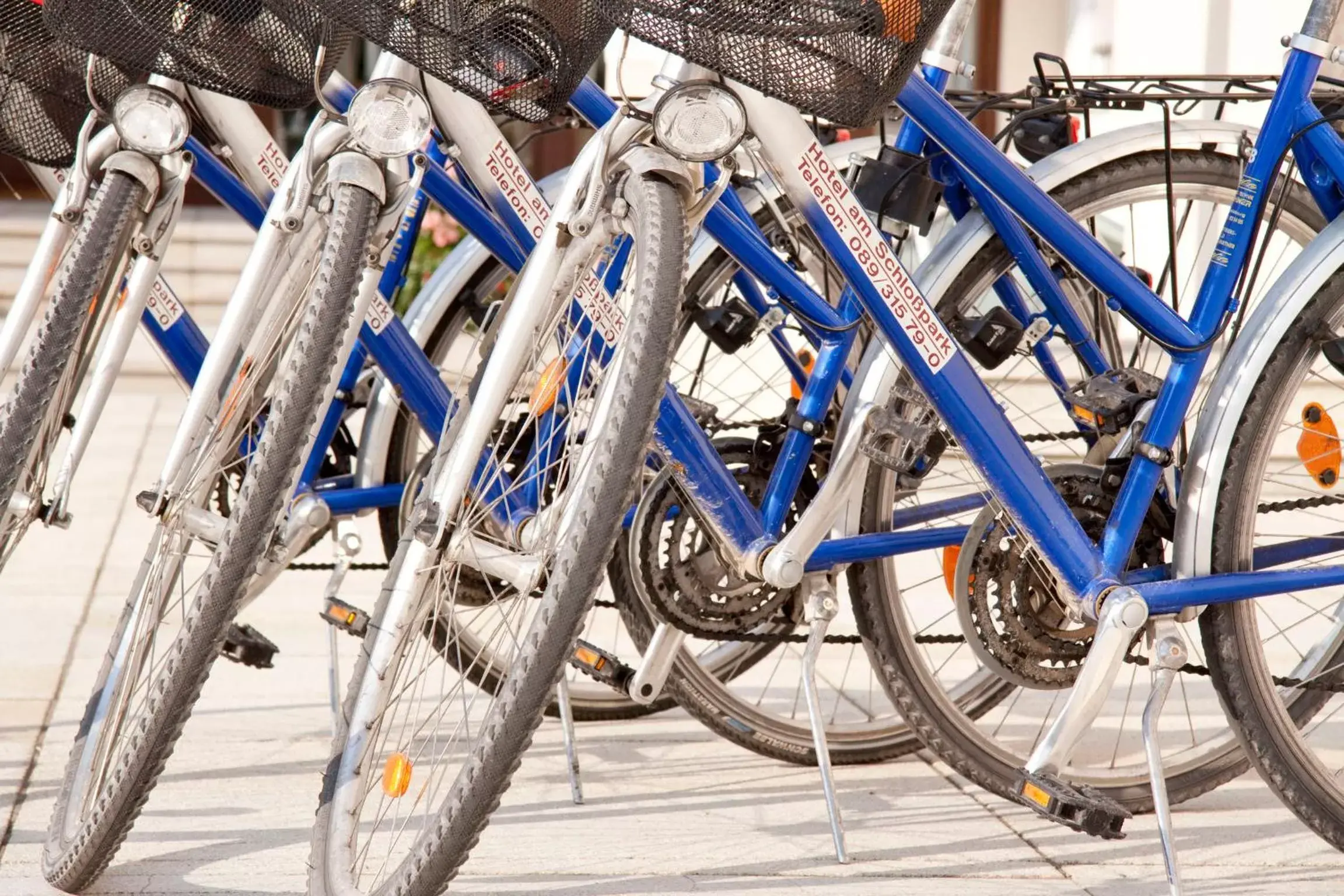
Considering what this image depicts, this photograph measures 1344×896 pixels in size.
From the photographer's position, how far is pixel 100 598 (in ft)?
14.5

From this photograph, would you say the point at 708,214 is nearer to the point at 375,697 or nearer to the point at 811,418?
the point at 811,418

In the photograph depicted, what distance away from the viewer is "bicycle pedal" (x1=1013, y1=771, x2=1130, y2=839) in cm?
240

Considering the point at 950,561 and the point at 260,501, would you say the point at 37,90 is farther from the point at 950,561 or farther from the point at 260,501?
the point at 950,561

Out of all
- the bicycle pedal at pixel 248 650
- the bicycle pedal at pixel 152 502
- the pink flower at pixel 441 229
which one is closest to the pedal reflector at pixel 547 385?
the bicycle pedal at pixel 152 502

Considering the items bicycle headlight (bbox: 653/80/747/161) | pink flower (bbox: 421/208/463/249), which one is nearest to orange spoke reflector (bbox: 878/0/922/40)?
bicycle headlight (bbox: 653/80/747/161)

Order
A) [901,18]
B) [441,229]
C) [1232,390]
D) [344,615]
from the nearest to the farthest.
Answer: [901,18]
[1232,390]
[344,615]
[441,229]

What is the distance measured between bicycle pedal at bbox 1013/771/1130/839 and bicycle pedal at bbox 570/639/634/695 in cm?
69

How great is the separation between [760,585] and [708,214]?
2.00 ft

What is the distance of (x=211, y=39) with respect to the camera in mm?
2414

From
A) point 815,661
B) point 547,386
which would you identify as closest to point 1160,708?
point 815,661

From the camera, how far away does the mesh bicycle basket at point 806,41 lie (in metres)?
1.93

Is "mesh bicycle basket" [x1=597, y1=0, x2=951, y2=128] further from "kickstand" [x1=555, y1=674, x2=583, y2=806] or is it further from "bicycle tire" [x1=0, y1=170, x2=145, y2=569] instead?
"kickstand" [x1=555, y1=674, x2=583, y2=806]

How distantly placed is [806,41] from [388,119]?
559mm

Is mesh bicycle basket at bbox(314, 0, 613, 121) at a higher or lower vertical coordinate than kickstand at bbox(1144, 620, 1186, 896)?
higher
